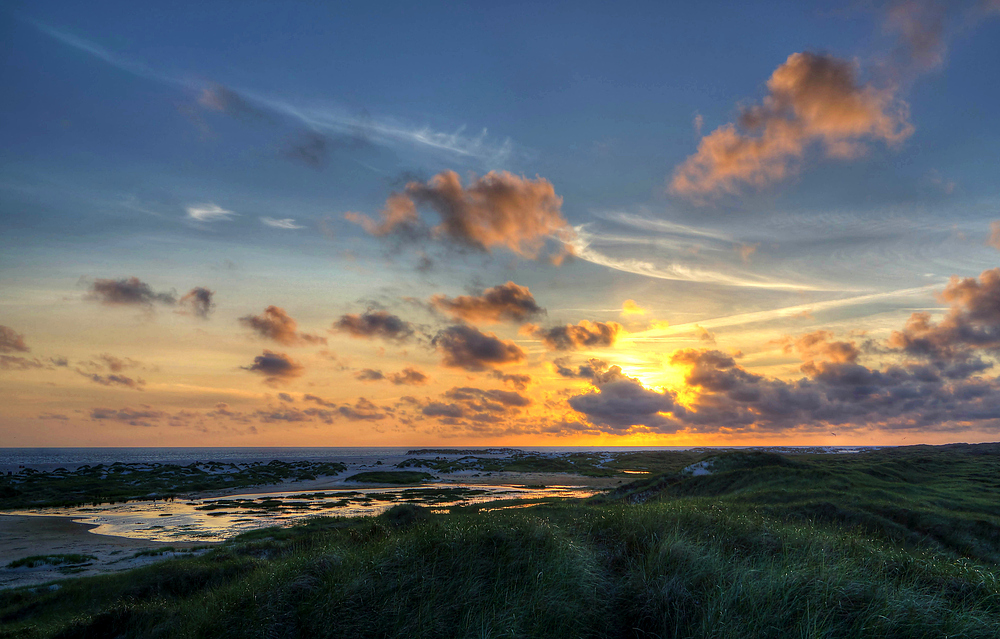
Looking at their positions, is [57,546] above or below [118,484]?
above

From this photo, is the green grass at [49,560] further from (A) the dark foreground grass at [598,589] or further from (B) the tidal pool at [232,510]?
(A) the dark foreground grass at [598,589]

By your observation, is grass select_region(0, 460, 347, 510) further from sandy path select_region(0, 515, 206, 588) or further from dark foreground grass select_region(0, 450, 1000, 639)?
dark foreground grass select_region(0, 450, 1000, 639)

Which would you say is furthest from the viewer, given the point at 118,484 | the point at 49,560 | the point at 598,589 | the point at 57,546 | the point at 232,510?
the point at 118,484

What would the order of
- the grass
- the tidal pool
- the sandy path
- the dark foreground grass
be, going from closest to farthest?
1. the dark foreground grass
2. the sandy path
3. the tidal pool
4. the grass

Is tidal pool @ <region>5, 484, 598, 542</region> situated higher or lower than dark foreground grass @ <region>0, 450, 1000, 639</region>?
lower

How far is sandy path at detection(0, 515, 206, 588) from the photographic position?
21203 mm

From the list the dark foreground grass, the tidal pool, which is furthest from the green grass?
the dark foreground grass

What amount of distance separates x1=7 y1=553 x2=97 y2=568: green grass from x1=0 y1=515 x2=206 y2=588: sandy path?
1.00ft

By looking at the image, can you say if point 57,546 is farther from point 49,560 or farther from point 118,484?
point 118,484

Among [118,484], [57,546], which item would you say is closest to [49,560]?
[57,546]

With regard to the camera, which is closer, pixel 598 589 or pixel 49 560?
pixel 598 589

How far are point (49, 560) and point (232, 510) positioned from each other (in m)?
18.9

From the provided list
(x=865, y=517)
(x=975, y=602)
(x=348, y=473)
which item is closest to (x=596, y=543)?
(x=975, y=602)

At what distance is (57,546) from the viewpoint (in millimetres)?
26828
